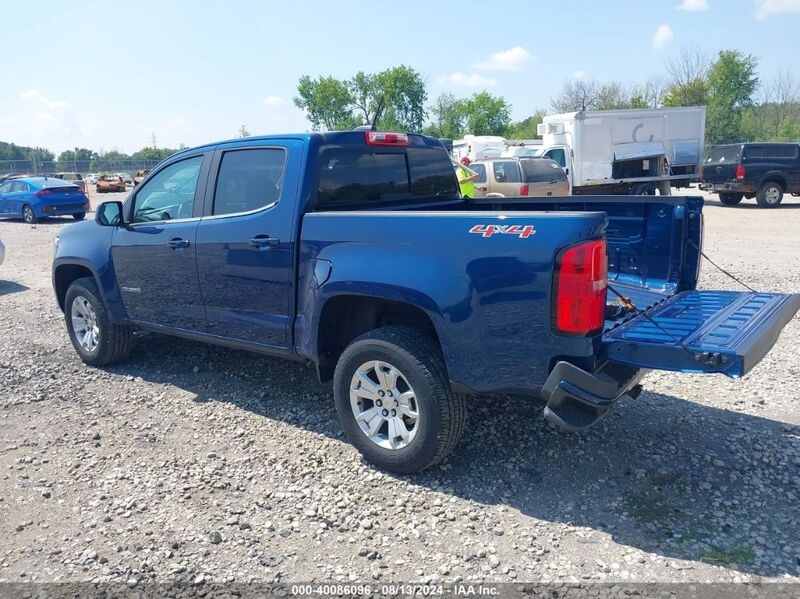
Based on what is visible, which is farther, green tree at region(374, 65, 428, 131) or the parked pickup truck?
green tree at region(374, 65, 428, 131)

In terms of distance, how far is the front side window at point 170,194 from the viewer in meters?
4.97

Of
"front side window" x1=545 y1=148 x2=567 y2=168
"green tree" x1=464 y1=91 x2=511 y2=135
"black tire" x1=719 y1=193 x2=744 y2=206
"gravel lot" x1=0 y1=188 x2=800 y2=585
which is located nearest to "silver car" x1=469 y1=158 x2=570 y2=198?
"front side window" x1=545 y1=148 x2=567 y2=168

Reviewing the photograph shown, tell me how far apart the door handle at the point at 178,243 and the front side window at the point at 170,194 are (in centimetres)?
20

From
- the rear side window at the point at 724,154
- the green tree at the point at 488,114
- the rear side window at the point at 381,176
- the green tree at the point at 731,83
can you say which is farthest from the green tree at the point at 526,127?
the rear side window at the point at 381,176

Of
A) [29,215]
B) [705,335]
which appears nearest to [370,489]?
[705,335]

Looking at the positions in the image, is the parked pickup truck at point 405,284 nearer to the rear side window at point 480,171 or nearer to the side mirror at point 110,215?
the side mirror at point 110,215

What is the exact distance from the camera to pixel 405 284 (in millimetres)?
3561

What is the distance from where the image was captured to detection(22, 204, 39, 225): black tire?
2081cm

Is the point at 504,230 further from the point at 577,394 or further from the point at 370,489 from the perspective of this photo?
the point at 370,489

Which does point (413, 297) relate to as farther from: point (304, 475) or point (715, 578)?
point (715, 578)

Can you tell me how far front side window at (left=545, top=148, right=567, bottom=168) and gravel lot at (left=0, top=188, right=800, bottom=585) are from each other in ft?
50.3

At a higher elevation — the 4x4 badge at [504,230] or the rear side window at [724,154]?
the 4x4 badge at [504,230]

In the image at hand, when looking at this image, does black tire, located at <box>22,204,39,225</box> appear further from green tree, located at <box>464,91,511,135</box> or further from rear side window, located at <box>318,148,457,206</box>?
green tree, located at <box>464,91,511,135</box>

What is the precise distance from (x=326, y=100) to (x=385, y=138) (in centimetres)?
8222
